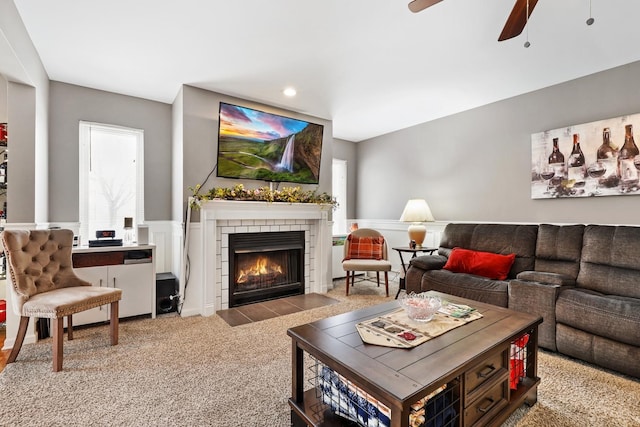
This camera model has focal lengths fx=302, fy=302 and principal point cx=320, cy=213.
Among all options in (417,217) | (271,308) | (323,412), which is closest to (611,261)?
(417,217)

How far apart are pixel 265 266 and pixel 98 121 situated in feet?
8.33

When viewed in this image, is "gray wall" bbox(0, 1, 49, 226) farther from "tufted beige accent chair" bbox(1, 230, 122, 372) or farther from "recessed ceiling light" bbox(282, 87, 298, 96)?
"recessed ceiling light" bbox(282, 87, 298, 96)

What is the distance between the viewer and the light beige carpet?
1648 millimetres

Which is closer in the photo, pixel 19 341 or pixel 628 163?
pixel 19 341

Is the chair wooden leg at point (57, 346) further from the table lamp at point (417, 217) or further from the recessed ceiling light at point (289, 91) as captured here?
the table lamp at point (417, 217)

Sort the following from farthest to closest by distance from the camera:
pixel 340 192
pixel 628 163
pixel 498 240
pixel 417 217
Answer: pixel 340 192, pixel 417 217, pixel 498 240, pixel 628 163

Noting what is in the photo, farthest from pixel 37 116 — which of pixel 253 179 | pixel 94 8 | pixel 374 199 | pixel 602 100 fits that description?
pixel 602 100

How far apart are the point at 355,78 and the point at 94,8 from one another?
2220mm

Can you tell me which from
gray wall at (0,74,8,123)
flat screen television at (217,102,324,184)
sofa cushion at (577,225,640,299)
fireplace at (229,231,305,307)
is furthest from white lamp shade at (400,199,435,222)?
gray wall at (0,74,8,123)

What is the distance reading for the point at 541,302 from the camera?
247 centimetres

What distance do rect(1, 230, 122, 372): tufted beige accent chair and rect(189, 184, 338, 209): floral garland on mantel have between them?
117 centimetres

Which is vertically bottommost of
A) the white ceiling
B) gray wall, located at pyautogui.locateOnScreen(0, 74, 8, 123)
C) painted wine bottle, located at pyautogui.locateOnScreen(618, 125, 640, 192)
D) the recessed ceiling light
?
painted wine bottle, located at pyautogui.locateOnScreen(618, 125, 640, 192)

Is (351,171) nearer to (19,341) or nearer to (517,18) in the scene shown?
(517,18)

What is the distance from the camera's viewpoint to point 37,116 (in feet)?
8.78
